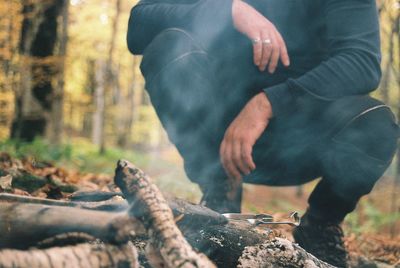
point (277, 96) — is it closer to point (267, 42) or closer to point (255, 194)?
point (267, 42)

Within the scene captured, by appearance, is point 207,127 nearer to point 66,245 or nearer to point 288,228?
point 288,228

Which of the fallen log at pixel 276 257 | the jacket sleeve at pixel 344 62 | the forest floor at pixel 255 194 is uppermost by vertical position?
the jacket sleeve at pixel 344 62

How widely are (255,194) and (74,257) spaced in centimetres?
1183

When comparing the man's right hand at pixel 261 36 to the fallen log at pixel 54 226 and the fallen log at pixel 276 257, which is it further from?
the fallen log at pixel 54 226

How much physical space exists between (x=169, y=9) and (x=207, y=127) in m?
0.70

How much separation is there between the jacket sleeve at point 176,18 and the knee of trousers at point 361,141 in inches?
29.5

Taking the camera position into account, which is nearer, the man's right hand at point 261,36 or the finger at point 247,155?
the finger at point 247,155

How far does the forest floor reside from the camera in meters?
2.71

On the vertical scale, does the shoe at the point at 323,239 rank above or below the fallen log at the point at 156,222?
below

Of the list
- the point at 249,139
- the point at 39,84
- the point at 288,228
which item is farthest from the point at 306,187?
the point at 249,139

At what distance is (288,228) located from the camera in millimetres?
2980

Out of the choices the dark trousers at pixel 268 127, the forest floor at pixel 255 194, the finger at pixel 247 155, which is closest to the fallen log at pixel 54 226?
the forest floor at pixel 255 194

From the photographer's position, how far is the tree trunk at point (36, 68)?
7491mm

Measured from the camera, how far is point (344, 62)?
6.68ft
